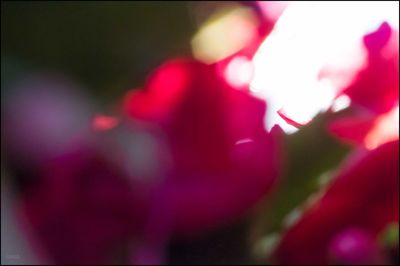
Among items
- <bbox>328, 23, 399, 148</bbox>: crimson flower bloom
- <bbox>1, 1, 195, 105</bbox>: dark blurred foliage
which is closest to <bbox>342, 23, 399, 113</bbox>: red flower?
<bbox>328, 23, 399, 148</bbox>: crimson flower bloom

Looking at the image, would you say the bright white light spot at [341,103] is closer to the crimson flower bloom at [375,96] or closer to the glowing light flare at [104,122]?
the crimson flower bloom at [375,96]

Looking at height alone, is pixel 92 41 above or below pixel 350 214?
above

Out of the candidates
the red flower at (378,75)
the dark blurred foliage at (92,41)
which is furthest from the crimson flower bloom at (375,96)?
the dark blurred foliage at (92,41)

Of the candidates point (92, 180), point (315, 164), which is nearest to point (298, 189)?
point (315, 164)

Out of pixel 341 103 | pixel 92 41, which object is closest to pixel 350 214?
pixel 341 103

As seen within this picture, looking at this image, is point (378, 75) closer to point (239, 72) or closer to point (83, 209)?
point (239, 72)

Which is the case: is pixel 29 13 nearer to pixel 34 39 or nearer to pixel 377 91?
pixel 34 39
